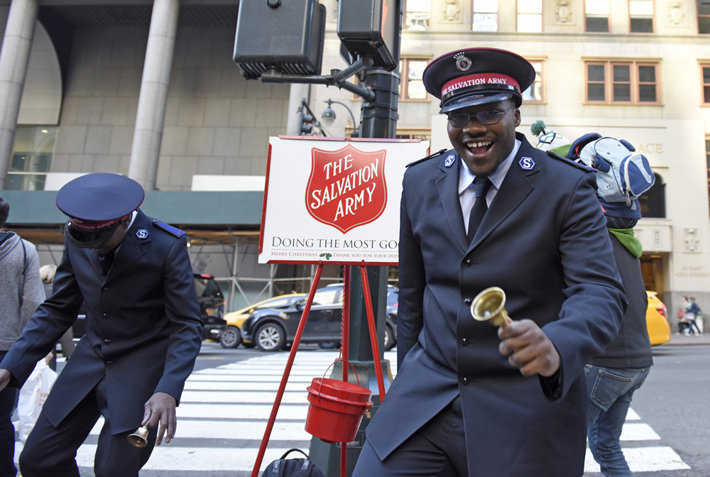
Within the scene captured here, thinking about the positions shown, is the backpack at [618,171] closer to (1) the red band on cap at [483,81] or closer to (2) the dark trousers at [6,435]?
(1) the red band on cap at [483,81]

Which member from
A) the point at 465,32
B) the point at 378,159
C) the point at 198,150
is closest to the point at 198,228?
the point at 198,150

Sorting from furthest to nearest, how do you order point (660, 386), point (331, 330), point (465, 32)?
1. point (465, 32)
2. point (331, 330)
3. point (660, 386)

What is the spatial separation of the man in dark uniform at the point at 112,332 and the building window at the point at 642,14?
98.5 feet

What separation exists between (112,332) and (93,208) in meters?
0.66

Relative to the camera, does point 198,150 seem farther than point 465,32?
Yes

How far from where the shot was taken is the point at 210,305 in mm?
16484

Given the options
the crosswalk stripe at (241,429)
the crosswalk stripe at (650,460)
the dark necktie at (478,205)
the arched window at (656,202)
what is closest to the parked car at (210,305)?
the crosswalk stripe at (241,429)

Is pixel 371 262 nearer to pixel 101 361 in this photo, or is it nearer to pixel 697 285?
pixel 101 361

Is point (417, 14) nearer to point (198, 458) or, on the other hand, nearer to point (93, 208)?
point (198, 458)

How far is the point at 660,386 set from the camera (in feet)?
29.5

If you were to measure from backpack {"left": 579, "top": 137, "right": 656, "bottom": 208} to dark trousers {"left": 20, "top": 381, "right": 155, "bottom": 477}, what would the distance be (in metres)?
2.81

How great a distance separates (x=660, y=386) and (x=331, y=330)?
8218 millimetres

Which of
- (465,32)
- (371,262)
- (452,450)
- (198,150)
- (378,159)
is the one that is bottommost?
(452,450)

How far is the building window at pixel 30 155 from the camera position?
32000 millimetres
